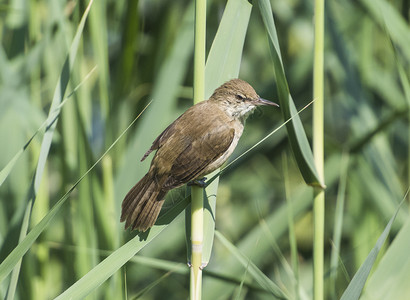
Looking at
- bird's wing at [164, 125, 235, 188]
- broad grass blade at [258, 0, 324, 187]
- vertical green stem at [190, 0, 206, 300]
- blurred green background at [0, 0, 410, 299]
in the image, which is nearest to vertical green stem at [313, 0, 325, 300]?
broad grass blade at [258, 0, 324, 187]

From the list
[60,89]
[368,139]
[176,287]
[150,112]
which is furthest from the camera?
[176,287]

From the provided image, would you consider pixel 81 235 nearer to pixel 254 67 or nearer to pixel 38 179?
pixel 38 179

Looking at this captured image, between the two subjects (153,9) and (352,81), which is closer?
(352,81)

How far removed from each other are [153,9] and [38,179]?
5.37ft

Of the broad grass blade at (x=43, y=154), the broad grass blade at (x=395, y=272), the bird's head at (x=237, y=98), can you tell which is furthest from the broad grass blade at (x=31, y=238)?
the bird's head at (x=237, y=98)

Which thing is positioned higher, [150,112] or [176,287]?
[150,112]

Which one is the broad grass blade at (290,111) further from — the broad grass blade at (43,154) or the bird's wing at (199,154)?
the broad grass blade at (43,154)

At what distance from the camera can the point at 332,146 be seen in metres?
2.68

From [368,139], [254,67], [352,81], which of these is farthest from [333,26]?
[254,67]

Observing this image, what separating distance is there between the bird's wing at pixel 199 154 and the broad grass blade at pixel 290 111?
17.9 inches

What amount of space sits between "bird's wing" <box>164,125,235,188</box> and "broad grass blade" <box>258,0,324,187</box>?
0.46 metres

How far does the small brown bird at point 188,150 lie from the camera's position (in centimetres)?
193

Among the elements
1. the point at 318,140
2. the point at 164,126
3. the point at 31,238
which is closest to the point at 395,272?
the point at 318,140

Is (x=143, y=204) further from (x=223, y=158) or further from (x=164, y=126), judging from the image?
(x=164, y=126)
